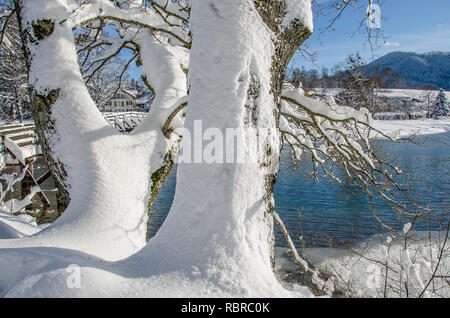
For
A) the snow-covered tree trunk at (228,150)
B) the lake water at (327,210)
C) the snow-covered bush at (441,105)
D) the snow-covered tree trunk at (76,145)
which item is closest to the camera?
the snow-covered tree trunk at (228,150)

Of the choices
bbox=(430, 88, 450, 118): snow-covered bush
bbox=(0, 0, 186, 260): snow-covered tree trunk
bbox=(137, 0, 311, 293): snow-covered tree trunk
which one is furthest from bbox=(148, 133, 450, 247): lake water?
bbox=(430, 88, 450, 118): snow-covered bush

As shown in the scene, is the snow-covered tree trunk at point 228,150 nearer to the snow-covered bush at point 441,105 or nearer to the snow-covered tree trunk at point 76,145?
the snow-covered tree trunk at point 76,145

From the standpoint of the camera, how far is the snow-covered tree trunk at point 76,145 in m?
2.57

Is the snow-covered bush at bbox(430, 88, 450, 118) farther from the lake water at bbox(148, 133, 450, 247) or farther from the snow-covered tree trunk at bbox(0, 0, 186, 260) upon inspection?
the snow-covered tree trunk at bbox(0, 0, 186, 260)

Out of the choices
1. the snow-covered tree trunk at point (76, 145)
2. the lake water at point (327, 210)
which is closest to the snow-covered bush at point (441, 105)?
the lake water at point (327, 210)

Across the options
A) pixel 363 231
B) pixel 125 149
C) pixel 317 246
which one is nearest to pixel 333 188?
pixel 363 231

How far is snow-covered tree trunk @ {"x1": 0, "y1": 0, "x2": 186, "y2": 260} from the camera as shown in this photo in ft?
8.45

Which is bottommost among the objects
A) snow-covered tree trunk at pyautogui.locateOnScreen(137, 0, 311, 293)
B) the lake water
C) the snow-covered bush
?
the lake water

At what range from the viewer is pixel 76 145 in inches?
106

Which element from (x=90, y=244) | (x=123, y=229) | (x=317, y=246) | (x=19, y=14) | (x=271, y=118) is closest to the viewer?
(x=271, y=118)

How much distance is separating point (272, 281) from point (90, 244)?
4.87 feet

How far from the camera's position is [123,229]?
2.60m
